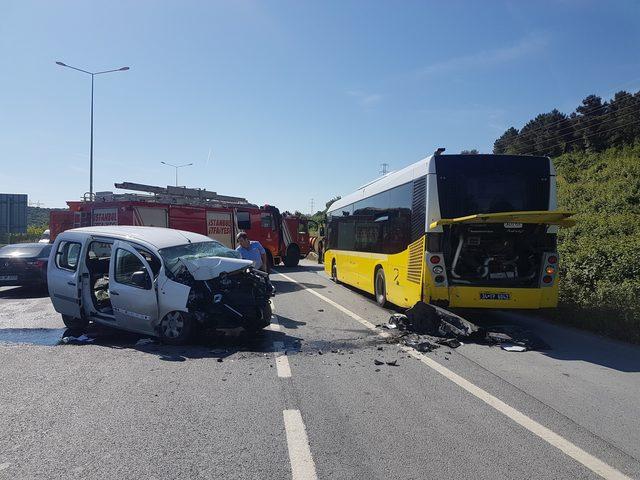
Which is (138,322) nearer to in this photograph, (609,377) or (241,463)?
(241,463)

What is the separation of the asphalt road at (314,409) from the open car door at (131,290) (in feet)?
1.28

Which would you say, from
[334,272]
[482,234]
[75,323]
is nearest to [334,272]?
[334,272]

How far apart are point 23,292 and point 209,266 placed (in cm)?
966

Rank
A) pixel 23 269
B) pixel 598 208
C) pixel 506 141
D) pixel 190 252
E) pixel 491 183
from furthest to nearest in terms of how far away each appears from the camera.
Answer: pixel 506 141
pixel 598 208
pixel 23 269
pixel 491 183
pixel 190 252

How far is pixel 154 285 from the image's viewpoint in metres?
7.46

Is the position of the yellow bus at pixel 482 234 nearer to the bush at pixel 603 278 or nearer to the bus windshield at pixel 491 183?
the bus windshield at pixel 491 183

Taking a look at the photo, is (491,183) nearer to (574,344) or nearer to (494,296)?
(494,296)

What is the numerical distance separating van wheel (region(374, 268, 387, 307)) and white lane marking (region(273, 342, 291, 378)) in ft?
14.2

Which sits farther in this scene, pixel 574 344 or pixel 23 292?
pixel 23 292

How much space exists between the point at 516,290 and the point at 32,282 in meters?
12.4

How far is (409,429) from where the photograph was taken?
168 inches

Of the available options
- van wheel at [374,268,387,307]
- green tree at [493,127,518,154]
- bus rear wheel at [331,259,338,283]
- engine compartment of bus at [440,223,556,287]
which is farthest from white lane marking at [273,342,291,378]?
green tree at [493,127,518,154]

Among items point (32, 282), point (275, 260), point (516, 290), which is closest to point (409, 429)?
point (516, 290)

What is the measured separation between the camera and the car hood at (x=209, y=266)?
7.61 m
